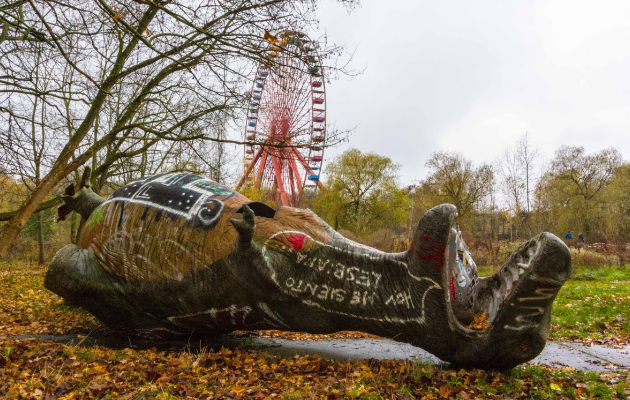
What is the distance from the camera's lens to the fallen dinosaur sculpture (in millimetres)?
4145

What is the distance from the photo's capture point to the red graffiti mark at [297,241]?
4.95m

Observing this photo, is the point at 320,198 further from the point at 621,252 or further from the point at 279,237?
the point at 279,237

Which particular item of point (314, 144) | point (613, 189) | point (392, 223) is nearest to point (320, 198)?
point (392, 223)

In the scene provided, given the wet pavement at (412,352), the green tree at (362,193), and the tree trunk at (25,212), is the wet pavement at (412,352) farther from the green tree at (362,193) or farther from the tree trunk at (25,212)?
the green tree at (362,193)

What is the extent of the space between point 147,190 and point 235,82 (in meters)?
2.95

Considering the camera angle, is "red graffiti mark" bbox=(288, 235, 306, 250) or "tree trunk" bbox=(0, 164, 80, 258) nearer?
"red graffiti mark" bbox=(288, 235, 306, 250)

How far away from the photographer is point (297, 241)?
4.98 metres

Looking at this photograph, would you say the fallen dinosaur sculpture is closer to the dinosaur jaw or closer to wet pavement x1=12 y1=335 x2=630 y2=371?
the dinosaur jaw

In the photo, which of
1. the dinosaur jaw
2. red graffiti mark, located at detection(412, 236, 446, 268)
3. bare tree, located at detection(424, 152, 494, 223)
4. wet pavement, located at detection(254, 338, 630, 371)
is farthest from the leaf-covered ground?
bare tree, located at detection(424, 152, 494, 223)

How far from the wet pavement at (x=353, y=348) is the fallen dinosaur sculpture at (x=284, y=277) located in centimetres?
Answer: 28

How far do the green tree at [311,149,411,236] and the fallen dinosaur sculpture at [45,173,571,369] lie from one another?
Answer: 117 ft

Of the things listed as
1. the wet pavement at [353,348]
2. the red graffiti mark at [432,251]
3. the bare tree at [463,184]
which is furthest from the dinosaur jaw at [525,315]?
the bare tree at [463,184]

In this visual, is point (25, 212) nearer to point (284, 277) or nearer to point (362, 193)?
point (284, 277)

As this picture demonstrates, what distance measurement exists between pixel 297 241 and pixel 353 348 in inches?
75.7
